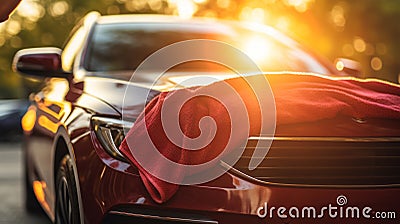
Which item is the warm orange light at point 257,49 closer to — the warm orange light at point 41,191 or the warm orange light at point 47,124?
the warm orange light at point 47,124

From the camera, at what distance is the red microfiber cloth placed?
10.9ft

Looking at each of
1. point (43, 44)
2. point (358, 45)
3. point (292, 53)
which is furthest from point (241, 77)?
point (43, 44)

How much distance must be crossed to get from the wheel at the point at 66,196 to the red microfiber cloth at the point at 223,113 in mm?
543

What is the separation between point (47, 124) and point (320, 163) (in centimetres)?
215

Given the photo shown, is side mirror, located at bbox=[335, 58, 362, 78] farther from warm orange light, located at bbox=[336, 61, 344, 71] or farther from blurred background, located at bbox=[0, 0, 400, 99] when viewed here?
blurred background, located at bbox=[0, 0, 400, 99]

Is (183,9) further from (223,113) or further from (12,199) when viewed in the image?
(223,113)

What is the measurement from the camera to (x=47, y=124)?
5027 mm

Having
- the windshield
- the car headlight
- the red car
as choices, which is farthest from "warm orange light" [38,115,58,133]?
the car headlight

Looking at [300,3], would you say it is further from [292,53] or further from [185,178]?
[185,178]

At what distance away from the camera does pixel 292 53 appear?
5.70 m

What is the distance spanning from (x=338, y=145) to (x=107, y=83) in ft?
4.89

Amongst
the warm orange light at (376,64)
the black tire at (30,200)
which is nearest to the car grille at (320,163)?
the black tire at (30,200)

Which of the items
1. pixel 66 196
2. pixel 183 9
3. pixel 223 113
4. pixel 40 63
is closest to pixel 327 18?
pixel 183 9

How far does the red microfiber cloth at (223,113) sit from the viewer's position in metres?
3.33
